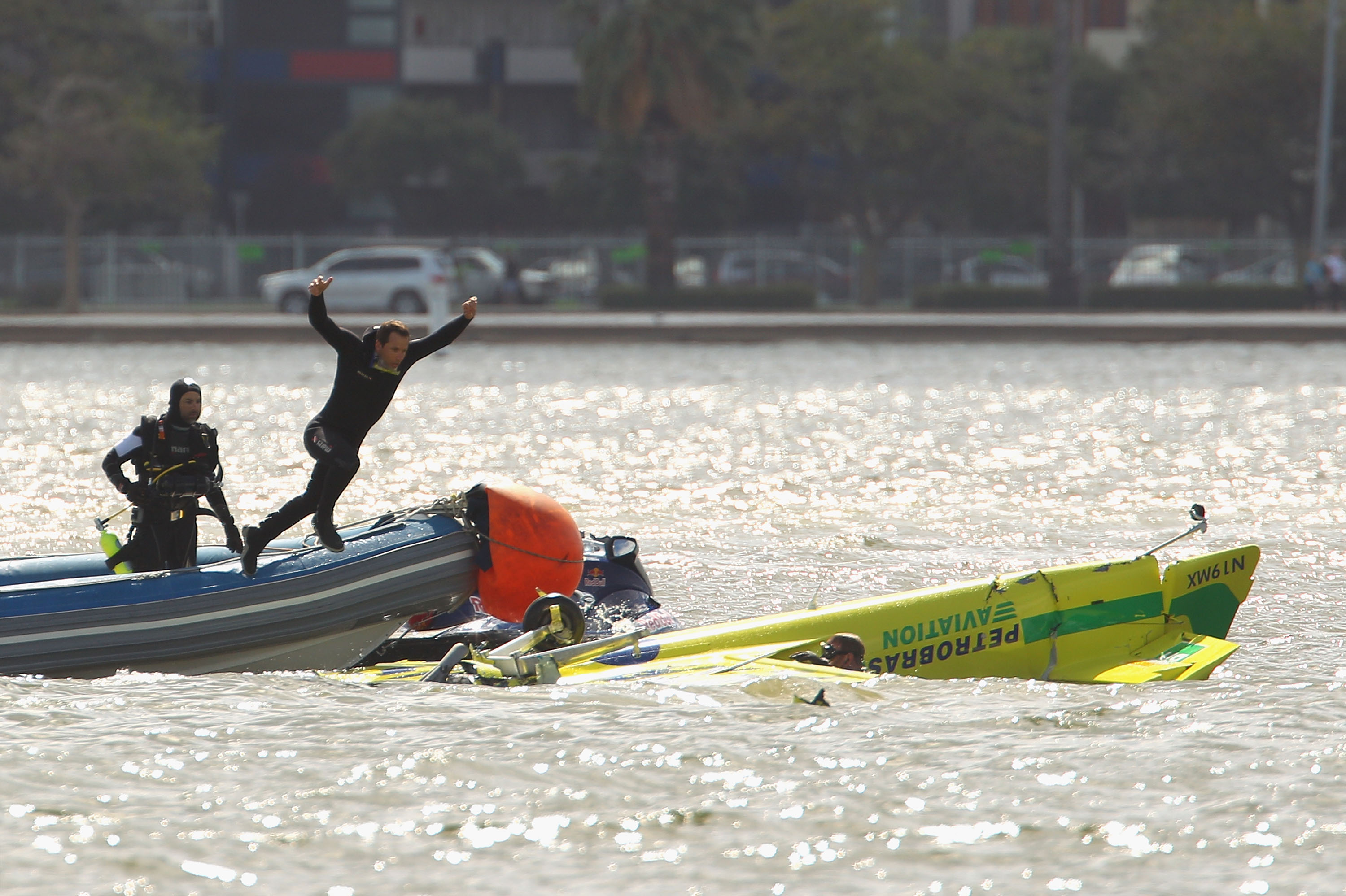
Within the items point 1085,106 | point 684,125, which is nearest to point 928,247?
point 684,125

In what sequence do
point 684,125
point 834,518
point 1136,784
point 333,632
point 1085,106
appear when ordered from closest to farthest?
point 1136,784
point 333,632
point 834,518
point 684,125
point 1085,106

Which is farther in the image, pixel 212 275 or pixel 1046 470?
pixel 212 275

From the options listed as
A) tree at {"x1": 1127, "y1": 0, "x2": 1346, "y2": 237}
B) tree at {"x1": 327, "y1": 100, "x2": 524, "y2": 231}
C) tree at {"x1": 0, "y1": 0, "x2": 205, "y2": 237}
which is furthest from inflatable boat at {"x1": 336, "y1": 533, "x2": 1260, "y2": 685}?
tree at {"x1": 327, "y1": 100, "x2": 524, "y2": 231}

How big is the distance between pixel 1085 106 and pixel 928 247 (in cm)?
1132

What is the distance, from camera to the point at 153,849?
227 inches

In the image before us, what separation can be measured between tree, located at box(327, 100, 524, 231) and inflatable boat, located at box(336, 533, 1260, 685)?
43234mm

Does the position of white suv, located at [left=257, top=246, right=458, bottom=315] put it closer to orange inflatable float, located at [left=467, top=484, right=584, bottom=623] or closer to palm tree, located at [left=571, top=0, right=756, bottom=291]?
palm tree, located at [left=571, top=0, right=756, bottom=291]

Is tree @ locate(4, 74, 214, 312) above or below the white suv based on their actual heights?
above

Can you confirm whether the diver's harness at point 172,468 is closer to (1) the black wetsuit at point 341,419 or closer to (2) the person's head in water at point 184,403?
(2) the person's head in water at point 184,403

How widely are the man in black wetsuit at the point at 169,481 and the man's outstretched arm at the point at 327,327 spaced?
685mm

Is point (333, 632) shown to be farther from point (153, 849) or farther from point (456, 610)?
point (153, 849)

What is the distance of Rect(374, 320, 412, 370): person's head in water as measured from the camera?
313 inches

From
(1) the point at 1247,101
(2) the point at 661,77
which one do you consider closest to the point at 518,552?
(2) the point at 661,77

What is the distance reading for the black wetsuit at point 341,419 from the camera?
8.02 meters
